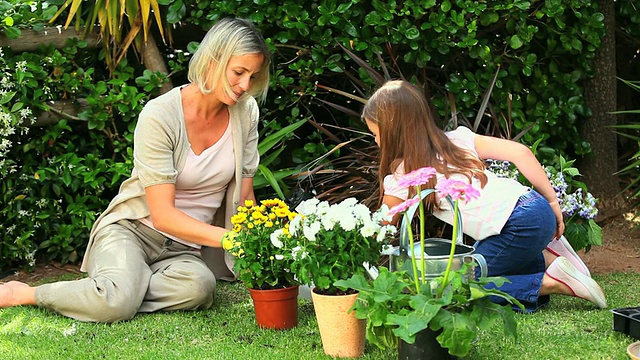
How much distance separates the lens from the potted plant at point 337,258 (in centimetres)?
288

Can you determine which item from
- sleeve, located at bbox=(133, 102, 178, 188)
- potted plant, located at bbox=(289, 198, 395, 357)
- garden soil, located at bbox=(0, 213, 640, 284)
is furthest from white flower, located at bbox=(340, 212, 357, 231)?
garden soil, located at bbox=(0, 213, 640, 284)

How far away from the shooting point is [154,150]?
3600mm

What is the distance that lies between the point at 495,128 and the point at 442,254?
5.93ft

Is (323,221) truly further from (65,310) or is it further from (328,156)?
(328,156)

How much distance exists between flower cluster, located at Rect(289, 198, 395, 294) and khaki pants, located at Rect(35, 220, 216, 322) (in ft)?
2.69

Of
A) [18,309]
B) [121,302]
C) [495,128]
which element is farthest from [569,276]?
[18,309]

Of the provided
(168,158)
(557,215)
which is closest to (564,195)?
(557,215)

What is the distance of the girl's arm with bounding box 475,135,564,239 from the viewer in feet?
11.5

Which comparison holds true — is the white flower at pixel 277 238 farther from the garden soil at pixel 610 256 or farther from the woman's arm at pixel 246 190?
the garden soil at pixel 610 256

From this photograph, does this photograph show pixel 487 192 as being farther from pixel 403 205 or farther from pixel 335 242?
pixel 403 205

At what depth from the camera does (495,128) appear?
15.5 feet

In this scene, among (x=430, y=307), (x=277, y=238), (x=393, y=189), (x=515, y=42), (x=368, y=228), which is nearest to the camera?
(x=430, y=307)

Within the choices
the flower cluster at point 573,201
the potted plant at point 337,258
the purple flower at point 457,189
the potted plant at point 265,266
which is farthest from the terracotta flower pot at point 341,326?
the flower cluster at point 573,201

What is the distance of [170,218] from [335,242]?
3.17 feet
